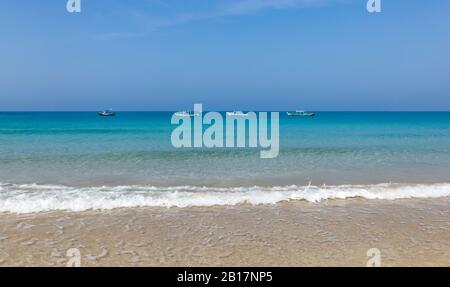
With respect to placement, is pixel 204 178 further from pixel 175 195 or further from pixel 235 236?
pixel 235 236

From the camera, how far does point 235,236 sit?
598cm


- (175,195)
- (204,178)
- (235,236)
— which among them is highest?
(204,178)

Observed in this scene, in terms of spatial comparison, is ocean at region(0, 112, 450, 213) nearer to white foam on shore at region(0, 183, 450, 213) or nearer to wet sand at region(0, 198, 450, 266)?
white foam on shore at region(0, 183, 450, 213)

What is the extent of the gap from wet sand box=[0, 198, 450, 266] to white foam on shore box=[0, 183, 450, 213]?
19.2 inches

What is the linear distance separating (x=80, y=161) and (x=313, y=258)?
42.8 feet

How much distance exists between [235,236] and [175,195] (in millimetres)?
3402

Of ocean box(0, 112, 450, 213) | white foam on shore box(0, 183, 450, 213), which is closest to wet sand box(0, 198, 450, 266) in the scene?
white foam on shore box(0, 183, 450, 213)

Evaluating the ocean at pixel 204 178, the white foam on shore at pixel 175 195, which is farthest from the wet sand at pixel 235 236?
the ocean at pixel 204 178

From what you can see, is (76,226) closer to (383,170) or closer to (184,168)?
(184,168)

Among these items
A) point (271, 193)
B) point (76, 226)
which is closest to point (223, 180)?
point (271, 193)

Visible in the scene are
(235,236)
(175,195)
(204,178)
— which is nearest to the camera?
(235,236)

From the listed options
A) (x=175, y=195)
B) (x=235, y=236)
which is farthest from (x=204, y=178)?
(x=235, y=236)

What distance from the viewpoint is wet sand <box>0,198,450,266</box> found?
5.01 m
